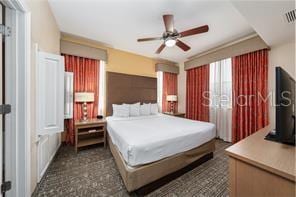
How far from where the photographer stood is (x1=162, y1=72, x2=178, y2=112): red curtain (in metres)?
4.95

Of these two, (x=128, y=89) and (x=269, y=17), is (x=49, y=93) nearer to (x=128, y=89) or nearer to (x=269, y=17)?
(x=128, y=89)

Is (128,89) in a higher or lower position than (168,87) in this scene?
lower

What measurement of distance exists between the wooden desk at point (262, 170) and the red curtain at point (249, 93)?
7.73ft

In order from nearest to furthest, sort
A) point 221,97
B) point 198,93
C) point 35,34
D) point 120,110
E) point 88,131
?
point 35,34 < point 88,131 < point 120,110 < point 221,97 < point 198,93

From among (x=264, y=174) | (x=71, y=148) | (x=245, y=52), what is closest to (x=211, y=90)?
(x=245, y=52)

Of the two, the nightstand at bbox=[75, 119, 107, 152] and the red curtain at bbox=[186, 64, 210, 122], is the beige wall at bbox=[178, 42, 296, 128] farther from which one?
the nightstand at bbox=[75, 119, 107, 152]

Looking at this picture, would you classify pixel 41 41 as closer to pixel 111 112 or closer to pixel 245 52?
pixel 111 112

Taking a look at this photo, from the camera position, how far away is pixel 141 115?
12.4 ft

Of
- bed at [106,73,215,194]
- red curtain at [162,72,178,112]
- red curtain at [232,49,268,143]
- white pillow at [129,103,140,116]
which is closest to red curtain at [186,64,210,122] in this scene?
red curtain at [162,72,178,112]

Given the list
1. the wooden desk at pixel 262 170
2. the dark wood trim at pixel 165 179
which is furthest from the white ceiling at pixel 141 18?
the dark wood trim at pixel 165 179

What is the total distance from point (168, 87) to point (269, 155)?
13.8 feet

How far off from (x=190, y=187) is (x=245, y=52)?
311 cm

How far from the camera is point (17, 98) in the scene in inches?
51.2

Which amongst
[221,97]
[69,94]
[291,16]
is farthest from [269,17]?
[69,94]
